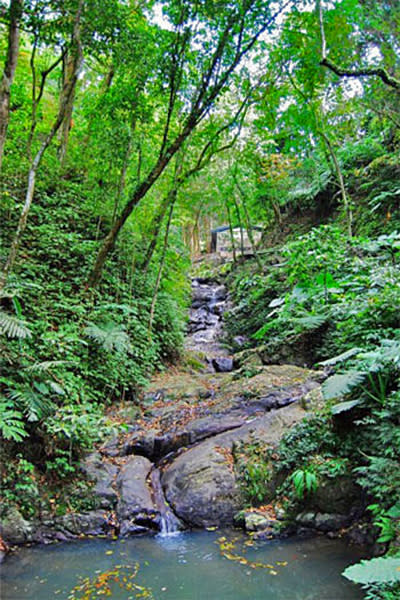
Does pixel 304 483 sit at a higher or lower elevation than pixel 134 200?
lower

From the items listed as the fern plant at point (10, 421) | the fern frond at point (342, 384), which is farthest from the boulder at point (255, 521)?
the fern plant at point (10, 421)


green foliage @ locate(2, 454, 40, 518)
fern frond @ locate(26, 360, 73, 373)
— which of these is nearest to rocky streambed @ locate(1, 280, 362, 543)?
Result: green foliage @ locate(2, 454, 40, 518)

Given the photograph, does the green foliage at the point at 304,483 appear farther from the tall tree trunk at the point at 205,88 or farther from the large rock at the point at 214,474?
the tall tree trunk at the point at 205,88

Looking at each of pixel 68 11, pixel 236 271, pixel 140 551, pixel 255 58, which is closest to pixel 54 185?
pixel 68 11

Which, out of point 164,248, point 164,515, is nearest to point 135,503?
point 164,515

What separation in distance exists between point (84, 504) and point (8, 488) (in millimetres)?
951

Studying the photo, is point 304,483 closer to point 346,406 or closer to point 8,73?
point 346,406

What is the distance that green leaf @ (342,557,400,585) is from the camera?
6.91ft

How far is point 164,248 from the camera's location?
9.66m

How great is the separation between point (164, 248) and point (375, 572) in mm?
8320

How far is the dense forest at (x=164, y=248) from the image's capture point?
4453 mm

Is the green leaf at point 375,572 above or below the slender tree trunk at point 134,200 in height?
below

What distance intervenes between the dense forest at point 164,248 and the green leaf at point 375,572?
0.06ft

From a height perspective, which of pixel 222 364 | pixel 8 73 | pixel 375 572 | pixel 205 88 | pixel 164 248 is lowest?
pixel 222 364
